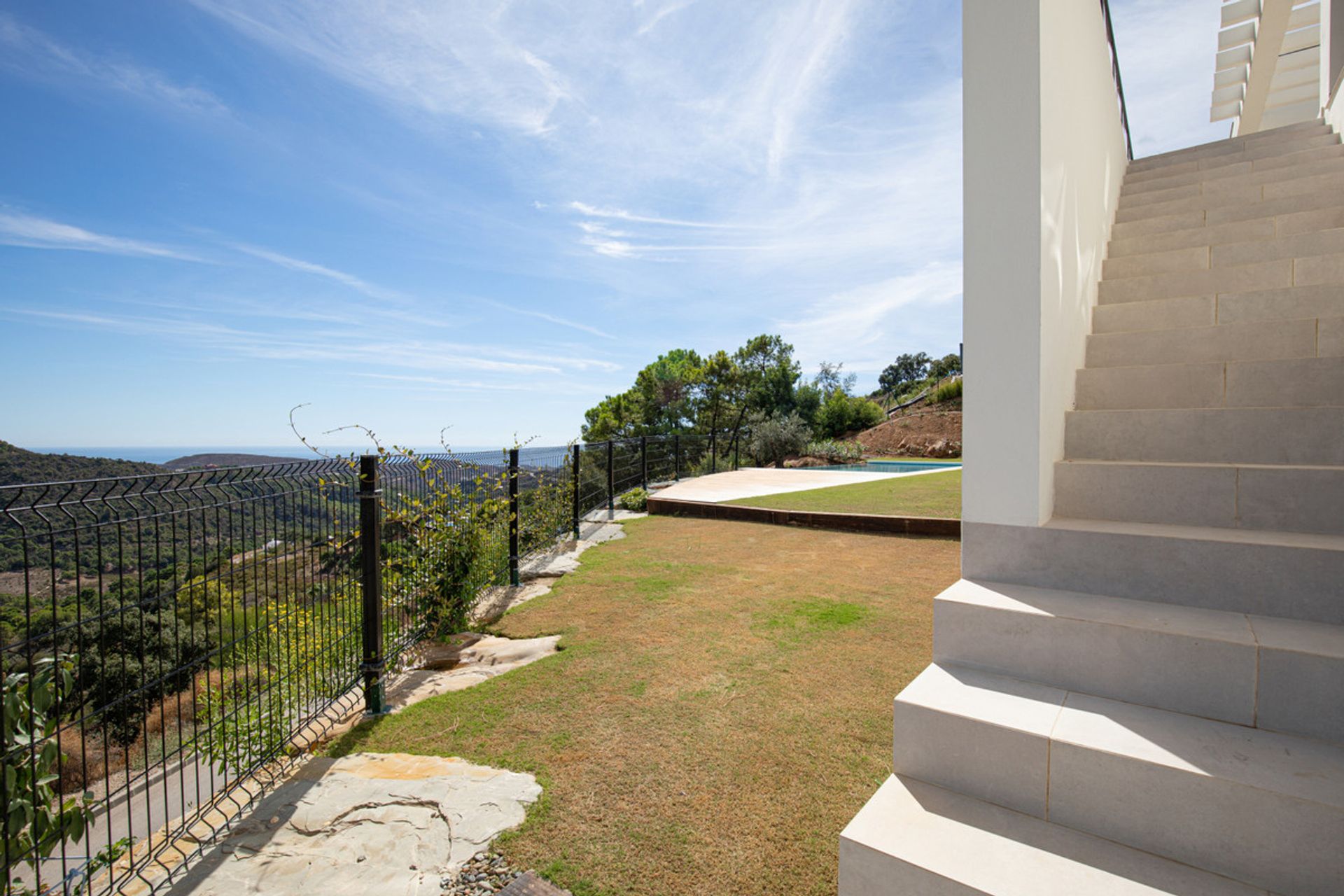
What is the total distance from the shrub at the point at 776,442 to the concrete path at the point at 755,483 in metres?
2.83

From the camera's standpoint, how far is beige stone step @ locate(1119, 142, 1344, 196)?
463 centimetres

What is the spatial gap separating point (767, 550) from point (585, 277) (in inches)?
803

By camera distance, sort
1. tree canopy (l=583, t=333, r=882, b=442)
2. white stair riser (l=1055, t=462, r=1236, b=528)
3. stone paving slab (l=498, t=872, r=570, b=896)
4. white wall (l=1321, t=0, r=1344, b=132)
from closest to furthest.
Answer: stone paving slab (l=498, t=872, r=570, b=896)
white stair riser (l=1055, t=462, r=1236, b=528)
white wall (l=1321, t=0, r=1344, b=132)
tree canopy (l=583, t=333, r=882, b=442)

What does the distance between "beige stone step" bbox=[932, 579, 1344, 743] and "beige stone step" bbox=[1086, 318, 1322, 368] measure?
1.56 m

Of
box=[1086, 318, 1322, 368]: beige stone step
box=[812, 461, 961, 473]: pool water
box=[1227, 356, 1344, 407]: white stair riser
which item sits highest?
box=[1086, 318, 1322, 368]: beige stone step

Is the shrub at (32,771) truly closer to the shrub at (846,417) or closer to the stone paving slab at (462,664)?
the stone paving slab at (462,664)

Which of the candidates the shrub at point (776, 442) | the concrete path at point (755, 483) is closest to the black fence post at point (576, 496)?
the concrete path at point (755, 483)

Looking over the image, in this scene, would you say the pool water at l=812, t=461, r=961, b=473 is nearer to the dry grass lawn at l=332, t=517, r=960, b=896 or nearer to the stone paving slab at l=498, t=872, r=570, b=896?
the dry grass lawn at l=332, t=517, r=960, b=896

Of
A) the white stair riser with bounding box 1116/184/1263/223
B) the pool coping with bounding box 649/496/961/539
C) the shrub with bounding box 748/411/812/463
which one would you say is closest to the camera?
the white stair riser with bounding box 1116/184/1263/223

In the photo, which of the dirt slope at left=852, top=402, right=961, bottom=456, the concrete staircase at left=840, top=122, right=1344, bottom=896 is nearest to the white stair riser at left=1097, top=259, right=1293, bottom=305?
the concrete staircase at left=840, top=122, right=1344, bottom=896

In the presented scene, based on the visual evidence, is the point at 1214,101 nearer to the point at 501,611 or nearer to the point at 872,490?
the point at 872,490

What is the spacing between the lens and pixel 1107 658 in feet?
5.22

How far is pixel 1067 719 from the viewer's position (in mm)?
1469

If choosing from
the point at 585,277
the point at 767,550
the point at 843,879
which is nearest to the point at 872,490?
the point at 767,550
